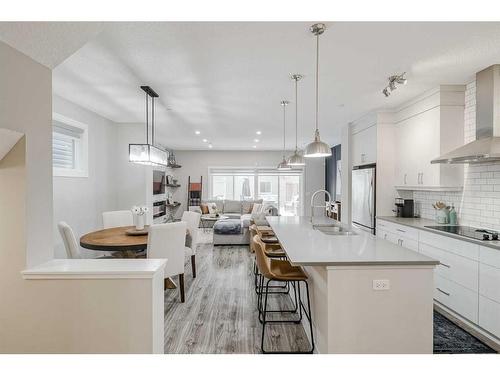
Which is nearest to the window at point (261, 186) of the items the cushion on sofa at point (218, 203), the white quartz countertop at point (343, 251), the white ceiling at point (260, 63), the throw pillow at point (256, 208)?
the cushion on sofa at point (218, 203)

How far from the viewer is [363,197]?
4719mm

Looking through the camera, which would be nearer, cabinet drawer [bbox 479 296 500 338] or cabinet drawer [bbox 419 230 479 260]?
cabinet drawer [bbox 479 296 500 338]

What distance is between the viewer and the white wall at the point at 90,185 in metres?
3.79

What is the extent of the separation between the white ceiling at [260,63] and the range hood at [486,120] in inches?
6.1

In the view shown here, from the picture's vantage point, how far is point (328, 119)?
17.1 feet

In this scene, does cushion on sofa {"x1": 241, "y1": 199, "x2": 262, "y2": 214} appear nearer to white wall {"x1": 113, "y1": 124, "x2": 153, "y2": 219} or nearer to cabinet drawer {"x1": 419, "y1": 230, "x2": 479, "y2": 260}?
white wall {"x1": 113, "y1": 124, "x2": 153, "y2": 219}

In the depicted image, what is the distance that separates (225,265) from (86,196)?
97.8 inches

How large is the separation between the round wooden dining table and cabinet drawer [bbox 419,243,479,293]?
122 inches

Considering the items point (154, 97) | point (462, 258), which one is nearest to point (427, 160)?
point (462, 258)

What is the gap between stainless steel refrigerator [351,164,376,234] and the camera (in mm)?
4457

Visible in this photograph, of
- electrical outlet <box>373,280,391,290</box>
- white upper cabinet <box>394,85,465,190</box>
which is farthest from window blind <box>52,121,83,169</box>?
white upper cabinet <box>394,85,465,190</box>

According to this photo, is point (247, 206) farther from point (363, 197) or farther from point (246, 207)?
point (363, 197)

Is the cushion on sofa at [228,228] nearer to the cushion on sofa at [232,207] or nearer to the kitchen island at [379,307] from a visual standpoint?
the cushion on sofa at [232,207]
